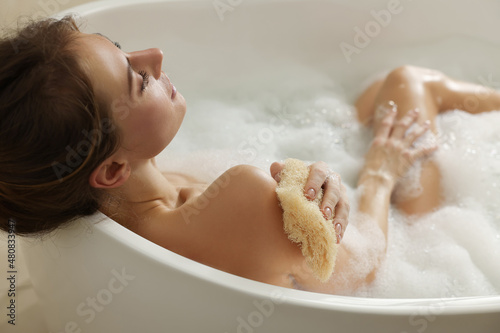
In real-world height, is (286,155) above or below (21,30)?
below

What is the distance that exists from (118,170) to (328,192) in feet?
1.21

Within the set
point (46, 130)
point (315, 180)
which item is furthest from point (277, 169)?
point (46, 130)

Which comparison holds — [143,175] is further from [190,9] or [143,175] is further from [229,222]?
[190,9]

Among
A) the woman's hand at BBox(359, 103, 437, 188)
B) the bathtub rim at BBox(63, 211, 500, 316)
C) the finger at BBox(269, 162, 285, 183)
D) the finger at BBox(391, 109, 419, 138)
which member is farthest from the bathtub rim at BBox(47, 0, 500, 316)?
the finger at BBox(391, 109, 419, 138)

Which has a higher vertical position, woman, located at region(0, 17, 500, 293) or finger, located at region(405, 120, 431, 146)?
woman, located at region(0, 17, 500, 293)

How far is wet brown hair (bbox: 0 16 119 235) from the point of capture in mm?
816

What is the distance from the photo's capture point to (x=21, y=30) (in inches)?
36.6

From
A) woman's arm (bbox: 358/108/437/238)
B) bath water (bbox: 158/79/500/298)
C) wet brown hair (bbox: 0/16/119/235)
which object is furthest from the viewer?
woman's arm (bbox: 358/108/437/238)

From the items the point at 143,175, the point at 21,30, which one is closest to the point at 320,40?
the point at 143,175

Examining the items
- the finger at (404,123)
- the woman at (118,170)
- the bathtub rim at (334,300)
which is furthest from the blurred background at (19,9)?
the bathtub rim at (334,300)

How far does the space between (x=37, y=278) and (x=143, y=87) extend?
453 mm

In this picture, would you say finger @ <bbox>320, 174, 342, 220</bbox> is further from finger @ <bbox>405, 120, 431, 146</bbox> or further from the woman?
finger @ <bbox>405, 120, 431, 146</bbox>

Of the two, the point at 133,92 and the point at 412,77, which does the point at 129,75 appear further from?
the point at 412,77

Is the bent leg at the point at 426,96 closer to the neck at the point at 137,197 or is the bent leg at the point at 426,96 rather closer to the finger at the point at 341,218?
the finger at the point at 341,218
